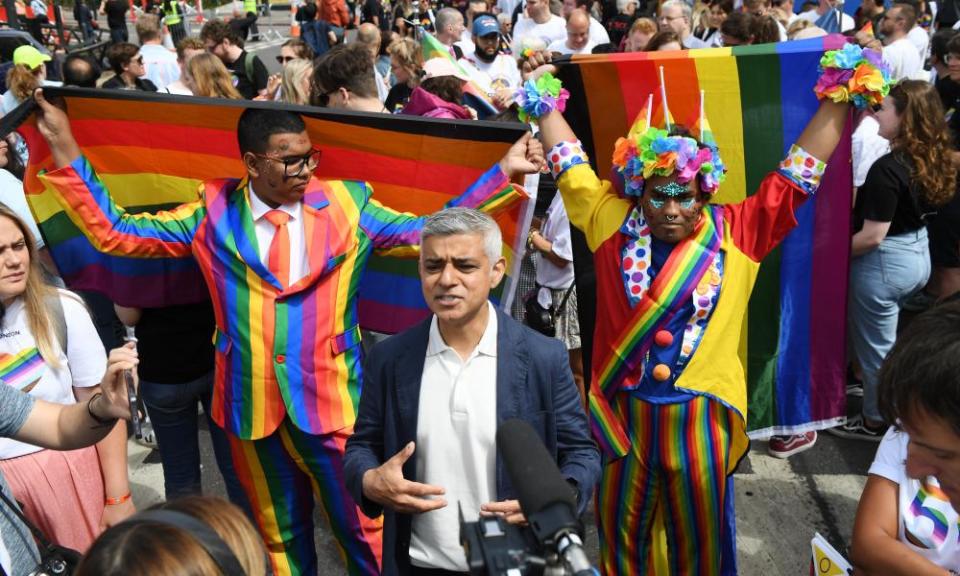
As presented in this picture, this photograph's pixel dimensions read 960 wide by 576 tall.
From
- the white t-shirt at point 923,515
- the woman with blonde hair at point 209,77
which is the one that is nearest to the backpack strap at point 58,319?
the woman with blonde hair at point 209,77

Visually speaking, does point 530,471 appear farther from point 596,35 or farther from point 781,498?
point 596,35

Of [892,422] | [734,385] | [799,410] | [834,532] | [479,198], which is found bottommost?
[834,532]

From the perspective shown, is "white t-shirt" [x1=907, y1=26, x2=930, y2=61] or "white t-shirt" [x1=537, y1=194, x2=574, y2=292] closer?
"white t-shirt" [x1=537, y1=194, x2=574, y2=292]

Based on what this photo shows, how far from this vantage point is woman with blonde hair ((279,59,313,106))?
5.35 m

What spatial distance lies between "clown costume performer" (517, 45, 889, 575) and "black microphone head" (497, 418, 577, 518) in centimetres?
142

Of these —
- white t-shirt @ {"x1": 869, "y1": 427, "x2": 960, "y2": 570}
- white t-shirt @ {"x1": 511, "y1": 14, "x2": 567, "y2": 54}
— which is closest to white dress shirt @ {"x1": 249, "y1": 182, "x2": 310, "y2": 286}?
white t-shirt @ {"x1": 869, "y1": 427, "x2": 960, "y2": 570}

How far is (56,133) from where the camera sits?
10.5 feet

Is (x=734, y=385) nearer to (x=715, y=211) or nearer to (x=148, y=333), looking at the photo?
(x=715, y=211)

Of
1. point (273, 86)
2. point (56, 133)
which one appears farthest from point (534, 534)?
point (273, 86)

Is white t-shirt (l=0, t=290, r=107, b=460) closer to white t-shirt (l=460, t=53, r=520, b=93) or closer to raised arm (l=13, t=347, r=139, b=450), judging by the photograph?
raised arm (l=13, t=347, r=139, b=450)

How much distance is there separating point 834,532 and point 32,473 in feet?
10.8

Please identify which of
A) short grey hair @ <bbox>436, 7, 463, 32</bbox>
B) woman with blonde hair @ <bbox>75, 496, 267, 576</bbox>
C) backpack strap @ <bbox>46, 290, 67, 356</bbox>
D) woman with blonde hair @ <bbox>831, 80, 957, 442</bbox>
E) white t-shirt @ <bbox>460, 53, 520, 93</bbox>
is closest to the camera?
woman with blonde hair @ <bbox>75, 496, 267, 576</bbox>

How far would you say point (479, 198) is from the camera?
3279mm

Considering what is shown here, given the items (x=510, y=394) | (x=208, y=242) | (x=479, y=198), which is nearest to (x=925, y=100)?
(x=479, y=198)
